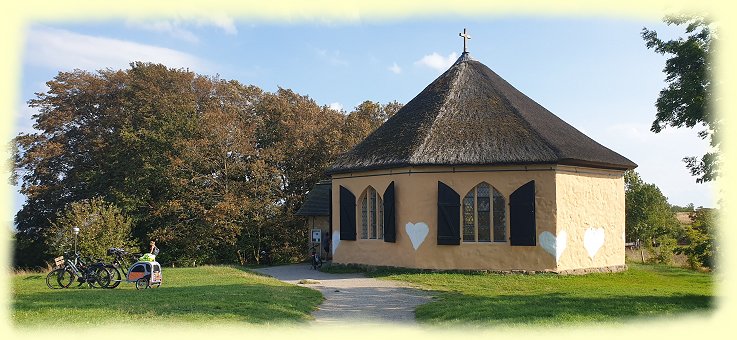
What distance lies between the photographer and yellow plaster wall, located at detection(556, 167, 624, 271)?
67.9 ft

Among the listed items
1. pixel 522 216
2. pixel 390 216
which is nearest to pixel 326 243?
pixel 390 216

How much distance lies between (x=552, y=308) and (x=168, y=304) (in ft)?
24.5

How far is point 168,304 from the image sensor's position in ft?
40.7

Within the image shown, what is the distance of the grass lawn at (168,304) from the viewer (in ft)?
35.0

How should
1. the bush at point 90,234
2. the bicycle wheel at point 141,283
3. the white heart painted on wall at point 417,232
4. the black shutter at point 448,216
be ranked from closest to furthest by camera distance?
1. the bicycle wheel at point 141,283
2. the black shutter at point 448,216
3. the white heart painted on wall at point 417,232
4. the bush at point 90,234

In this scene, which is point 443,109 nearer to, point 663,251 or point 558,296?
point 558,296

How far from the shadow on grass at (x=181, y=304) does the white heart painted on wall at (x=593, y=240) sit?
34.0 ft

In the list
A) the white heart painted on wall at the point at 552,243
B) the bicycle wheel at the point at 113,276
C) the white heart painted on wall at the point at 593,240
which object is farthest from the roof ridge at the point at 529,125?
the bicycle wheel at the point at 113,276

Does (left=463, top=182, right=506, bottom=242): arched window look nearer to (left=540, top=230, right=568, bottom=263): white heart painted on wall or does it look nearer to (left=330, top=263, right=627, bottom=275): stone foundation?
(left=330, top=263, right=627, bottom=275): stone foundation

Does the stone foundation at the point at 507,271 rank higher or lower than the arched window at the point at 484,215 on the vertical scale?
lower

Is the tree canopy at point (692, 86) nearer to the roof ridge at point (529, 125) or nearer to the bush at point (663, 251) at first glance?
the roof ridge at point (529, 125)

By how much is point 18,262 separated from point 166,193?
996cm

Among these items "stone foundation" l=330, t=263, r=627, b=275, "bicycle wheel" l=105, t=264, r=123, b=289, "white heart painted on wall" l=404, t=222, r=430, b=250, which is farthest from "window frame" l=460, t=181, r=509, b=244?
"bicycle wheel" l=105, t=264, r=123, b=289

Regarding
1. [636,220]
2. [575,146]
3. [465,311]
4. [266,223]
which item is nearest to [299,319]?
[465,311]
